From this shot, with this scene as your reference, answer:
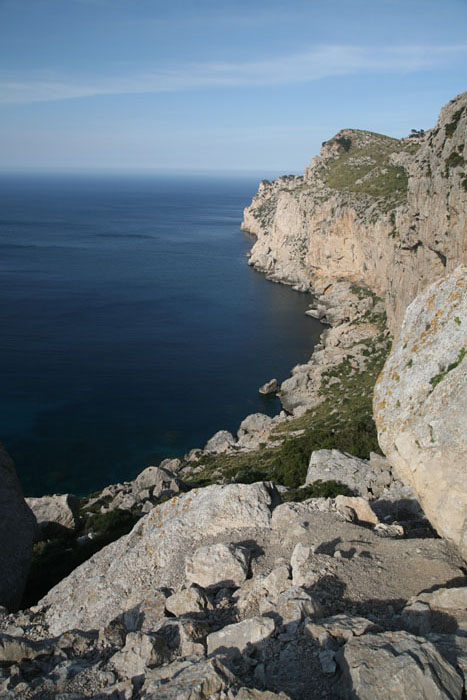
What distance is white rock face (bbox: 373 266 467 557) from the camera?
9.20m

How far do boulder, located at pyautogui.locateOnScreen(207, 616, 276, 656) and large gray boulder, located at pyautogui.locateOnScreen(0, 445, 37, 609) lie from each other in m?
9.03

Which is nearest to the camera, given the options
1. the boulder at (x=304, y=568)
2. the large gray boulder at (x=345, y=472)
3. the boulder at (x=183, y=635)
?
the boulder at (x=183, y=635)

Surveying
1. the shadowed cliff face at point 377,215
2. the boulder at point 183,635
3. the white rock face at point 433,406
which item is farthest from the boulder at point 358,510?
the shadowed cliff face at point 377,215

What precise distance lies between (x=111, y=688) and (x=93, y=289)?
275ft

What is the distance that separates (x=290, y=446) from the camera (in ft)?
98.6

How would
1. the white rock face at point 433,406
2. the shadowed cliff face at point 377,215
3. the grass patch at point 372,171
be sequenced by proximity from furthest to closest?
the grass patch at point 372,171, the shadowed cliff face at point 377,215, the white rock face at point 433,406

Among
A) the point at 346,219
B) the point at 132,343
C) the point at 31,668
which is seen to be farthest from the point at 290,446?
the point at 346,219

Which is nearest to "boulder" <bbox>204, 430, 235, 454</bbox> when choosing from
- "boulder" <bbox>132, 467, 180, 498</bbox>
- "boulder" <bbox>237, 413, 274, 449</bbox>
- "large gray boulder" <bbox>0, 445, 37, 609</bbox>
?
"boulder" <bbox>237, 413, 274, 449</bbox>

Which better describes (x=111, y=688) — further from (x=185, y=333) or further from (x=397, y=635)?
(x=185, y=333)

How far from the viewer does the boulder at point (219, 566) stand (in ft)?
30.6

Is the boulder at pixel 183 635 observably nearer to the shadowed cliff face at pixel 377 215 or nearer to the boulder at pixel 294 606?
the boulder at pixel 294 606

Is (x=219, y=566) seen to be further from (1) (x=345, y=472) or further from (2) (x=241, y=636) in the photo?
(1) (x=345, y=472)

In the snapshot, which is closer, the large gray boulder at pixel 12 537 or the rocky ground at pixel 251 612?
the rocky ground at pixel 251 612

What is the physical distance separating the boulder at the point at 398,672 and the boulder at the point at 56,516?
18.2m
